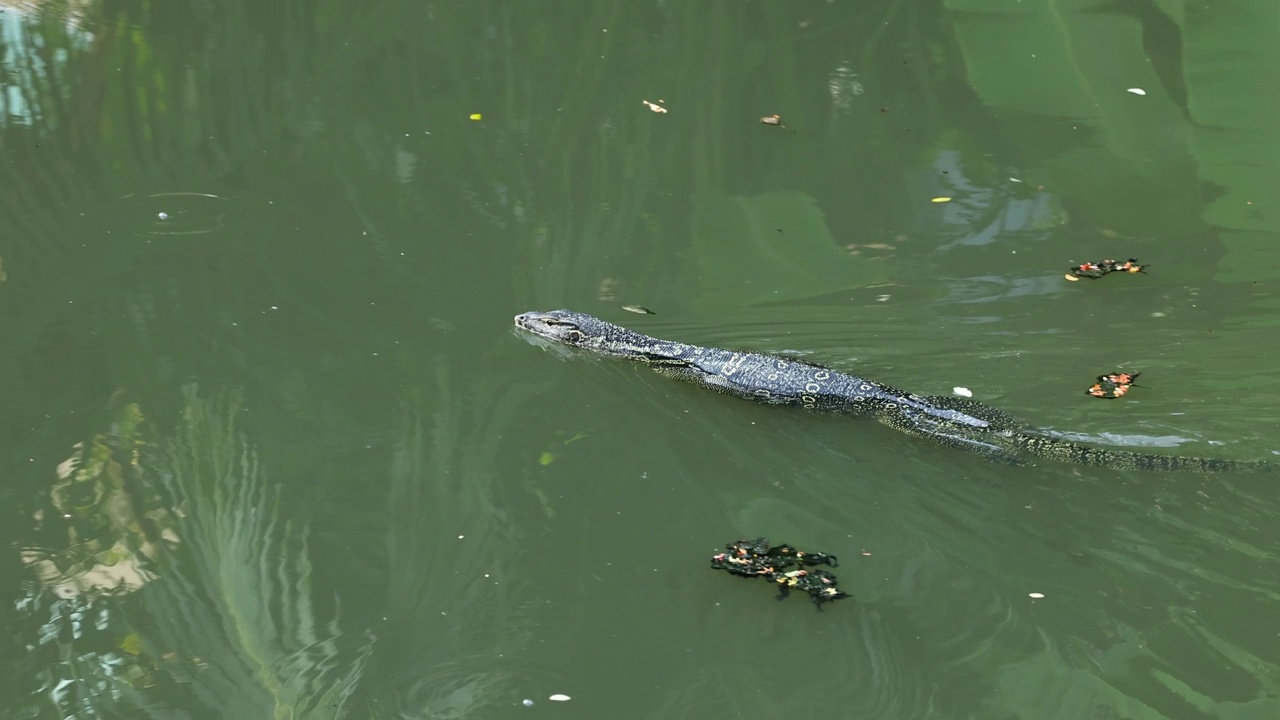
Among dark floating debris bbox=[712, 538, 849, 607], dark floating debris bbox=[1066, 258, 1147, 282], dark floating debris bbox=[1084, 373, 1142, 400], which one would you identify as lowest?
dark floating debris bbox=[1084, 373, 1142, 400]

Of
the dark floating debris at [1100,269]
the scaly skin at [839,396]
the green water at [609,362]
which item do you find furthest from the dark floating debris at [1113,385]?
the dark floating debris at [1100,269]

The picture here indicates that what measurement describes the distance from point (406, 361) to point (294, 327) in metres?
0.66

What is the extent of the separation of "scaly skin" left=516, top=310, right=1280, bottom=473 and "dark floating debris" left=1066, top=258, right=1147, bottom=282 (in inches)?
55.9

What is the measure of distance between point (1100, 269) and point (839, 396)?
205cm

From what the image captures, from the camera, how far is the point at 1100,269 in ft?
21.3

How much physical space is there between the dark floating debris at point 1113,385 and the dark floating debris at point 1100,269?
3.33 feet

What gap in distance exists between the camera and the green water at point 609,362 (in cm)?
417

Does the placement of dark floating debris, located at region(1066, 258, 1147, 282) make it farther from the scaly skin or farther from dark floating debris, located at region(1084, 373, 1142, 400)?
the scaly skin

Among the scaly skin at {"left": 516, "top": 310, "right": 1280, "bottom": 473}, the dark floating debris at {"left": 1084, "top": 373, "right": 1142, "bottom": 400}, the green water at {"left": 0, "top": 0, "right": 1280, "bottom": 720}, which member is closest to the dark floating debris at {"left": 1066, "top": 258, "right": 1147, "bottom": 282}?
the green water at {"left": 0, "top": 0, "right": 1280, "bottom": 720}

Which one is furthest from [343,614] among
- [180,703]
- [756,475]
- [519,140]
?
[519,140]

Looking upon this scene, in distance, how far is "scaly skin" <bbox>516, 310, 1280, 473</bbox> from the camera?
5.21 metres

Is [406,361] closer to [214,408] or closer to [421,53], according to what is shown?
[214,408]

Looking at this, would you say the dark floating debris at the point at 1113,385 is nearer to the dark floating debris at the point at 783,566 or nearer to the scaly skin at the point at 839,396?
the scaly skin at the point at 839,396

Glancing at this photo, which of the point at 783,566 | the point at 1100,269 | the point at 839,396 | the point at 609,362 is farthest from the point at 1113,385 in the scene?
the point at 609,362
